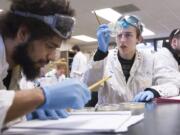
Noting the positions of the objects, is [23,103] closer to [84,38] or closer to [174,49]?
[174,49]

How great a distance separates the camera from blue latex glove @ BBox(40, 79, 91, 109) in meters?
0.77

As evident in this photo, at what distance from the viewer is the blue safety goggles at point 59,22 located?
38.3 inches

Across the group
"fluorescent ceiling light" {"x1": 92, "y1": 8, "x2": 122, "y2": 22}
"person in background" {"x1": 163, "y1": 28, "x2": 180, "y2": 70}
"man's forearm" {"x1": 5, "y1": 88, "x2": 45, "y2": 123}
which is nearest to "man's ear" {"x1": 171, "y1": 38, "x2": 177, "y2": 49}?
"person in background" {"x1": 163, "y1": 28, "x2": 180, "y2": 70}

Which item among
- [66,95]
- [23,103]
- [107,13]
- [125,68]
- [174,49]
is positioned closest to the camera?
[23,103]

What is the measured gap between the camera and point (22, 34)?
1001 mm

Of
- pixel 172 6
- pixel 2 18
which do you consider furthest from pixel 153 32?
pixel 2 18

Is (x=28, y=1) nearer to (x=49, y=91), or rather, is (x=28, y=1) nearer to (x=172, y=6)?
(x=49, y=91)

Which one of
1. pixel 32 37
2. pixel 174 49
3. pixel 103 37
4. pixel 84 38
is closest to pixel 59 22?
pixel 32 37

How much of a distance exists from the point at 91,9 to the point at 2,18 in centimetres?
469

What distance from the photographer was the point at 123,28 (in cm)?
195

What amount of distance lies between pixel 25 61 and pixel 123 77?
3.43 feet

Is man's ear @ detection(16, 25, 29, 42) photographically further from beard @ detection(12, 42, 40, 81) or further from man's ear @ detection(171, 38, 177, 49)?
man's ear @ detection(171, 38, 177, 49)

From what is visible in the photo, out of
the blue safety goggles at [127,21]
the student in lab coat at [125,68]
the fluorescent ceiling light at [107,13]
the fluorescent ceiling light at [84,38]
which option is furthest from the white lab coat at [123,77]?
the fluorescent ceiling light at [84,38]

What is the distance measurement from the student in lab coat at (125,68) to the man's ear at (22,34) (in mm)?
821
